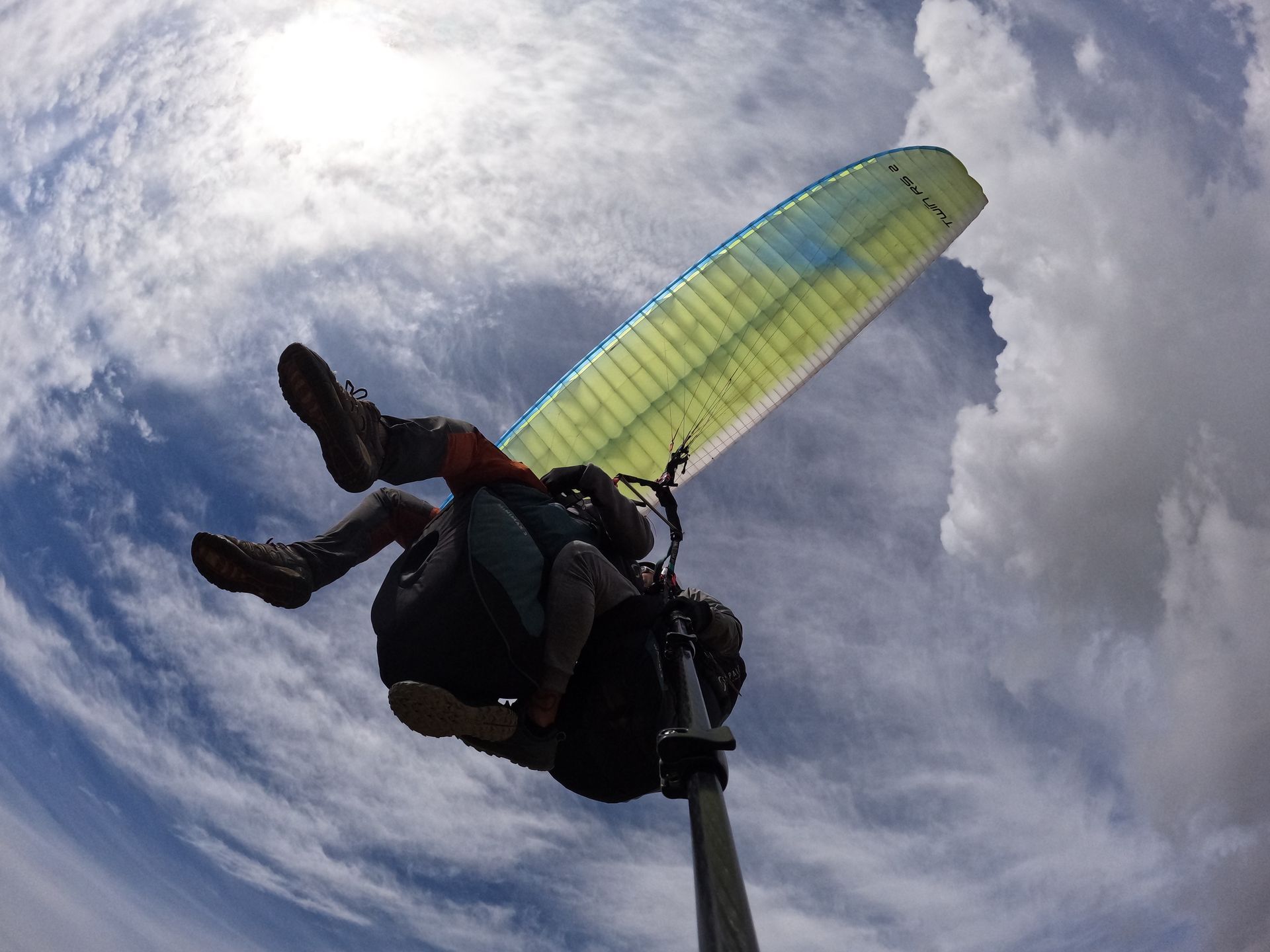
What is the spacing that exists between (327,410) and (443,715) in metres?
1.58

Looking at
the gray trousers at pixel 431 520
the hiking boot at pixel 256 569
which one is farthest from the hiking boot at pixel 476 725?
the hiking boot at pixel 256 569

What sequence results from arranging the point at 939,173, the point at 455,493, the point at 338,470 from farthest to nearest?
the point at 939,173 < the point at 455,493 < the point at 338,470

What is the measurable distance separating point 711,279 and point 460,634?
476 cm

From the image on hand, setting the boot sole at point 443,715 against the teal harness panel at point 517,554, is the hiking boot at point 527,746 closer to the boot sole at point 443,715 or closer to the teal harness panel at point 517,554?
the boot sole at point 443,715

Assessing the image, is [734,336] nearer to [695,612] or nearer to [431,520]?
[431,520]

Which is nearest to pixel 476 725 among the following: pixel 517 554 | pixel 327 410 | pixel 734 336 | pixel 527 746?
pixel 527 746

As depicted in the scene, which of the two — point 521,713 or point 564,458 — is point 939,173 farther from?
point 521,713

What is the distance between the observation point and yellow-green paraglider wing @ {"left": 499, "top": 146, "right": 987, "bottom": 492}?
7.72 metres

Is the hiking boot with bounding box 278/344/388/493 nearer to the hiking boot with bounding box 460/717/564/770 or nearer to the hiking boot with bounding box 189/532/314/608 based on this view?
the hiking boot with bounding box 189/532/314/608

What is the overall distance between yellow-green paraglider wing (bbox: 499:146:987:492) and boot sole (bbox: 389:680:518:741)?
129 inches

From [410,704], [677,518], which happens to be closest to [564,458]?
[677,518]

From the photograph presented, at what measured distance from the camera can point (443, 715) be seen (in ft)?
14.1

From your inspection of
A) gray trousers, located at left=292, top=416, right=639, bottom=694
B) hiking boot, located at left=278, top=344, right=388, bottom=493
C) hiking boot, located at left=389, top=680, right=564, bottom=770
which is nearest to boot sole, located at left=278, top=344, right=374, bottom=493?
hiking boot, located at left=278, top=344, right=388, bottom=493

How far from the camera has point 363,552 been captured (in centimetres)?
541
